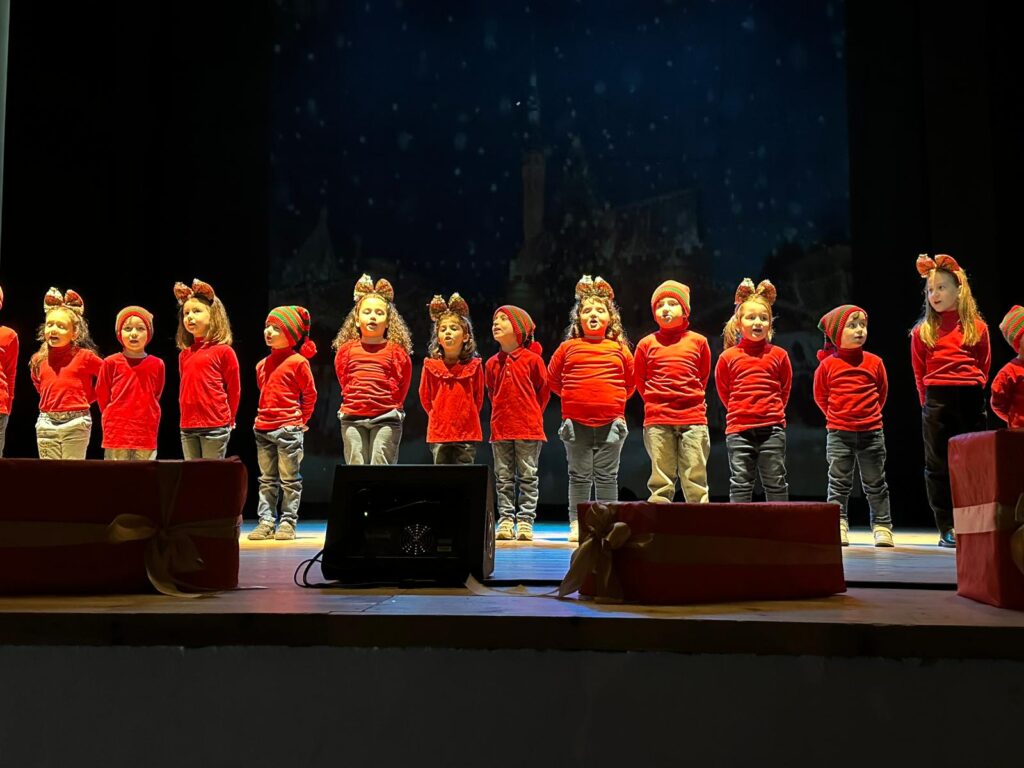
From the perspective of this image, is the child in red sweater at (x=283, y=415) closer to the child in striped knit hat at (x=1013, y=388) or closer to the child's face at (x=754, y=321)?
the child's face at (x=754, y=321)

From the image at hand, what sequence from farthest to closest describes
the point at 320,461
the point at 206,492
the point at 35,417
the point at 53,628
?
1. the point at 320,461
2. the point at 35,417
3. the point at 206,492
4. the point at 53,628

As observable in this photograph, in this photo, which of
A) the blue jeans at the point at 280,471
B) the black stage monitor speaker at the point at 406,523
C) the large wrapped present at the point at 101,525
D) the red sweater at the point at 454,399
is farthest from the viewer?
the red sweater at the point at 454,399

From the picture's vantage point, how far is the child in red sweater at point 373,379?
16.1 feet

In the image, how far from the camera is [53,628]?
1.43 m

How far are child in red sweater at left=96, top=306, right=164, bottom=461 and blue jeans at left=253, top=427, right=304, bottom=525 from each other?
2.19ft

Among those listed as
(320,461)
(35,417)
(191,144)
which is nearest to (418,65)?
(191,144)

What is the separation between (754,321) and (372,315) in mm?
1934

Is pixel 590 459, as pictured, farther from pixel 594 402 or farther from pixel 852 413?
pixel 852 413

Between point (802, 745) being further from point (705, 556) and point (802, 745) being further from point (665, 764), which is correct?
point (705, 556)

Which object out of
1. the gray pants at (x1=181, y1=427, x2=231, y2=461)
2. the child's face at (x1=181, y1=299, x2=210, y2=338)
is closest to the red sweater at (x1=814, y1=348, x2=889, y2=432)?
the gray pants at (x1=181, y1=427, x2=231, y2=461)

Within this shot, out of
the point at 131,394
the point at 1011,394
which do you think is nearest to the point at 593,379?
the point at 1011,394

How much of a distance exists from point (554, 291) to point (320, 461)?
6.51 feet

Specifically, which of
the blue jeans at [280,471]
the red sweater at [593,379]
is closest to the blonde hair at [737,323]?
the red sweater at [593,379]

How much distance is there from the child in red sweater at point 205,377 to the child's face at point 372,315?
2.34ft
